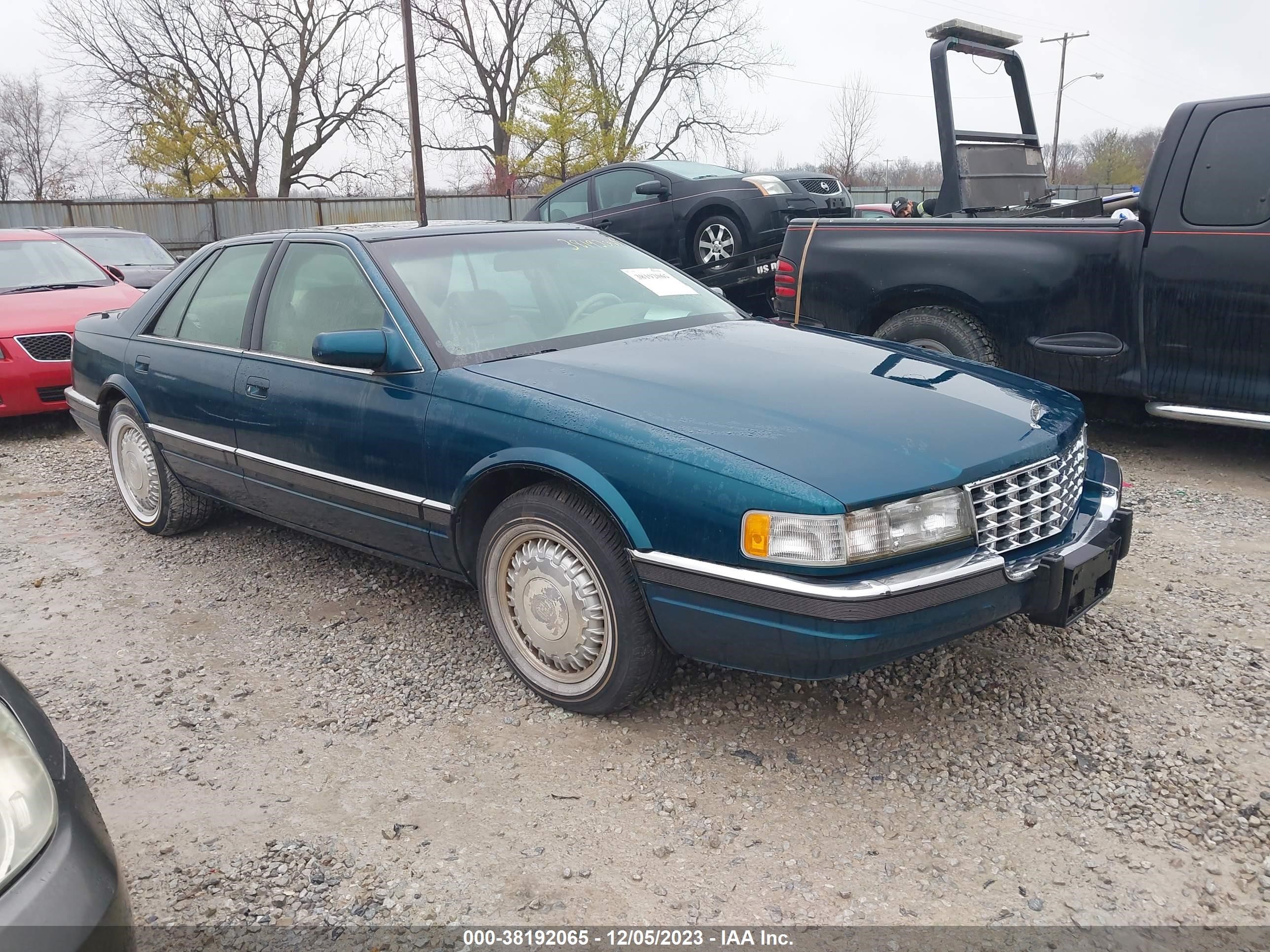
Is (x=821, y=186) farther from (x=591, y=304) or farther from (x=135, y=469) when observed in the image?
(x=135, y=469)

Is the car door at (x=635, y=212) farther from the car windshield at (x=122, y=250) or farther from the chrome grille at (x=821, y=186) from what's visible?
the car windshield at (x=122, y=250)

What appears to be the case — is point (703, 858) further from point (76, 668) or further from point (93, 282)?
point (93, 282)

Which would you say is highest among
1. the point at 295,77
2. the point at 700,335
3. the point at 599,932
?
the point at 295,77

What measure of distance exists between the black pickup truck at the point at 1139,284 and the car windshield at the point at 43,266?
6.84 meters

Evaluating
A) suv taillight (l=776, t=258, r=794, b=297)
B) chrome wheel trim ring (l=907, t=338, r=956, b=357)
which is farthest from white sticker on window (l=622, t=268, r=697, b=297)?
suv taillight (l=776, t=258, r=794, b=297)

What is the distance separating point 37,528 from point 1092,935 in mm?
5243

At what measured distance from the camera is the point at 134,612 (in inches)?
159

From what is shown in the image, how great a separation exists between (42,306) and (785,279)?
18.6ft

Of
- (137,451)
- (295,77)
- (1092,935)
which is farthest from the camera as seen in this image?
(295,77)

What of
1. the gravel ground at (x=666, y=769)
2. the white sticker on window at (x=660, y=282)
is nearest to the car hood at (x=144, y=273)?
the gravel ground at (x=666, y=769)

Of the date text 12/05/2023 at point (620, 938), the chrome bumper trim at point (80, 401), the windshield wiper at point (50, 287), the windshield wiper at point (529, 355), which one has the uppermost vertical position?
the windshield wiper at point (50, 287)

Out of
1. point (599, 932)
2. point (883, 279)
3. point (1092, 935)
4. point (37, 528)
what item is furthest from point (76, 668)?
point (883, 279)

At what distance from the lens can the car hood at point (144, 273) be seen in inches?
401

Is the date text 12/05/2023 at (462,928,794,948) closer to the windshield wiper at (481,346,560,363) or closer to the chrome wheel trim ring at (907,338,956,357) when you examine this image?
the windshield wiper at (481,346,560,363)
